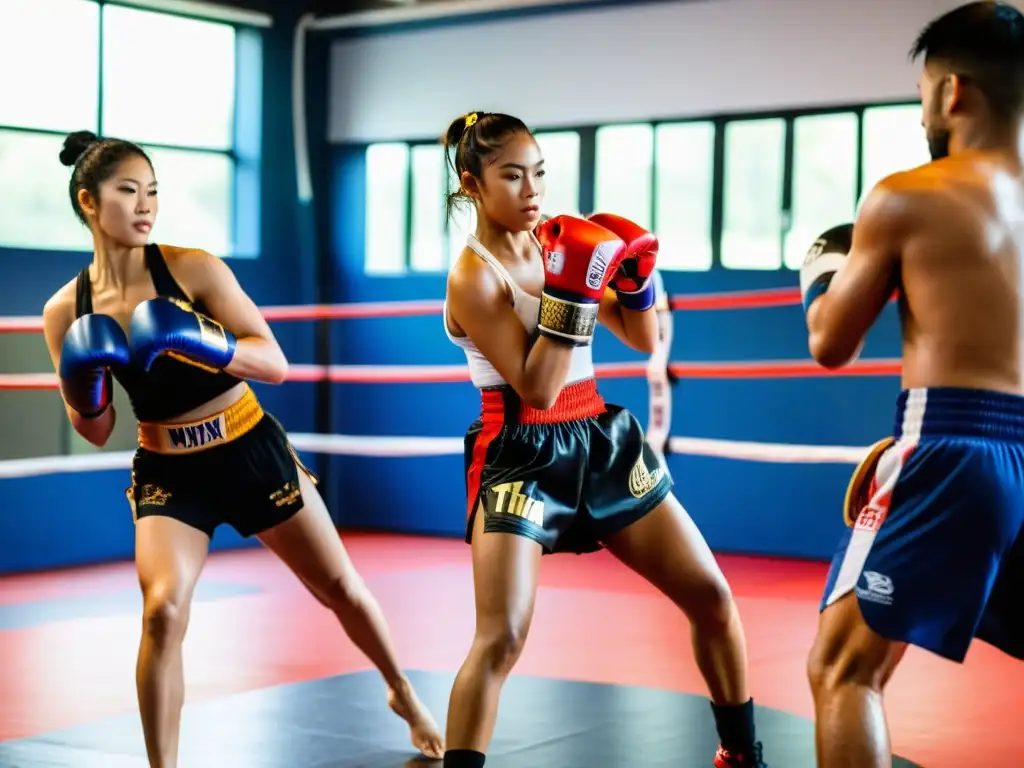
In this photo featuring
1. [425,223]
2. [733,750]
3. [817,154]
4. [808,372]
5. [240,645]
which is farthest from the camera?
[425,223]

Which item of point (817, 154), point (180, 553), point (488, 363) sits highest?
point (817, 154)

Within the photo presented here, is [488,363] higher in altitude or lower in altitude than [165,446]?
higher

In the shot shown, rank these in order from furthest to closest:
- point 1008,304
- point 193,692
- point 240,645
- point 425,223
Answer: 1. point 425,223
2. point 240,645
3. point 193,692
4. point 1008,304

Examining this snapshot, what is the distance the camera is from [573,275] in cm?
237

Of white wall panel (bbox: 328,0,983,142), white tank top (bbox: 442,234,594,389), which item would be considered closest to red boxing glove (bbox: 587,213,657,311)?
white tank top (bbox: 442,234,594,389)

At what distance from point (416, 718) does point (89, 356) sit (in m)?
1.04

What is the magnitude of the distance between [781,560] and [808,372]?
41.6 inches

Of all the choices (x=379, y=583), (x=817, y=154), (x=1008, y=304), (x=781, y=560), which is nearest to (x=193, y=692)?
(x=379, y=583)

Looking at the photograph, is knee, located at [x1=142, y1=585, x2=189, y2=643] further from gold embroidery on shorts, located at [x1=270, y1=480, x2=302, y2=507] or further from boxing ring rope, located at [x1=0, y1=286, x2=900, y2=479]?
boxing ring rope, located at [x1=0, y1=286, x2=900, y2=479]

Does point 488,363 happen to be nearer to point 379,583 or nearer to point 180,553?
point 180,553

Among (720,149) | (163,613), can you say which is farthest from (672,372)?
(163,613)

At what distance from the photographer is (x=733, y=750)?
2820mm

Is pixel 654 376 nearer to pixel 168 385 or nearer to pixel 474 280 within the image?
pixel 168 385

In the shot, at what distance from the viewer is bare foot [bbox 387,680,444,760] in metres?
3.10
